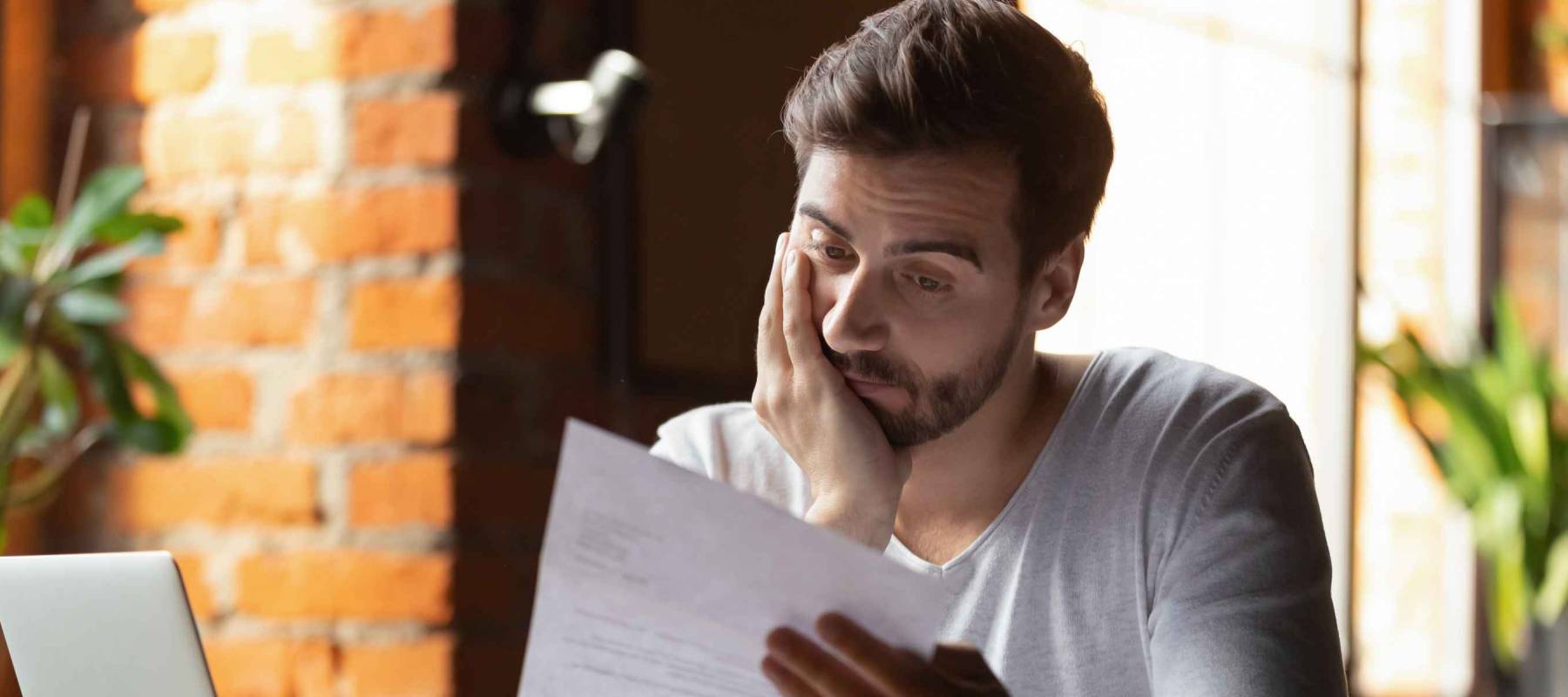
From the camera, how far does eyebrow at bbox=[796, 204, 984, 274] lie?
1203 mm

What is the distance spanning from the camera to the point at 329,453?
61.3 inches

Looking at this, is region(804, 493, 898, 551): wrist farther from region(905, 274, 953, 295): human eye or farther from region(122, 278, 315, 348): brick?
region(122, 278, 315, 348): brick

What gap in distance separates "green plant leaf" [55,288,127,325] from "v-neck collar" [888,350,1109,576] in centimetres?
66

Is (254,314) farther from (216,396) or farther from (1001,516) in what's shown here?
(1001,516)

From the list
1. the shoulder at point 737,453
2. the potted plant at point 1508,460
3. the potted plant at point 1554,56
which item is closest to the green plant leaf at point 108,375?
the shoulder at point 737,453

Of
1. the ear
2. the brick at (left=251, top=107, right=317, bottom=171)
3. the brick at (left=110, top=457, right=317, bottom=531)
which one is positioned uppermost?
the brick at (left=251, top=107, right=317, bottom=171)

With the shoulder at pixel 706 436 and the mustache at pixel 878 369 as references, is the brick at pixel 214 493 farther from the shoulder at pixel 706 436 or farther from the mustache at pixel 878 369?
the mustache at pixel 878 369

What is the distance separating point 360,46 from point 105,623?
814 millimetres

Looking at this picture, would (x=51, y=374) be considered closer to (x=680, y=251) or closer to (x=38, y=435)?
(x=38, y=435)

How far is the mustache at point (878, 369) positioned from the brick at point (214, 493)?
1.94 feet

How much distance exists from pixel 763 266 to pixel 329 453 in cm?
54

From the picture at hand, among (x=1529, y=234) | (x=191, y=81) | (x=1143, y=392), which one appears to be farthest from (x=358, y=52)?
(x=1529, y=234)

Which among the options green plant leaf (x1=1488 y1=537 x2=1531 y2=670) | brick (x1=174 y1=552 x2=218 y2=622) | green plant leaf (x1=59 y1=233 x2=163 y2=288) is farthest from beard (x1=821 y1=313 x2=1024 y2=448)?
green plant leaf (x1=1488 y1=537 x2=1531 y2=670)

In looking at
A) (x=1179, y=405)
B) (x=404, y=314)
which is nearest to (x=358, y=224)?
(x=404, y=314)
